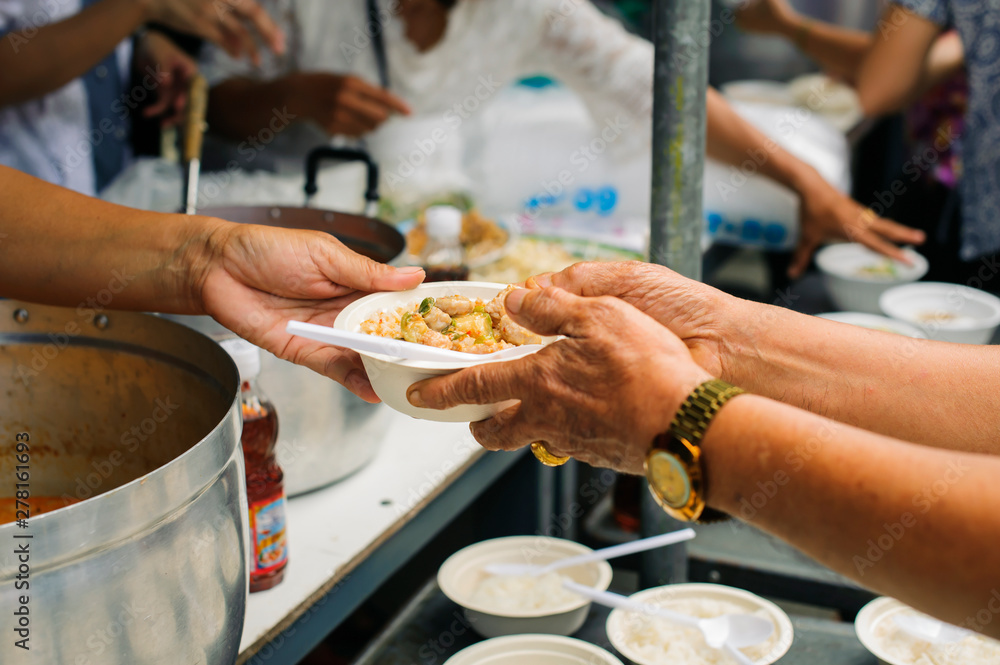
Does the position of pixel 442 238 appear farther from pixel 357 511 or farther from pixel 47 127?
pixel 47 127

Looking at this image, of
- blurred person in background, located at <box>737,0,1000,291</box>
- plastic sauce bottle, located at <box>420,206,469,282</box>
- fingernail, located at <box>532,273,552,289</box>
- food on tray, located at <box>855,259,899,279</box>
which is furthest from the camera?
blurred person in background, located at <box>737,0,1000,291</box>

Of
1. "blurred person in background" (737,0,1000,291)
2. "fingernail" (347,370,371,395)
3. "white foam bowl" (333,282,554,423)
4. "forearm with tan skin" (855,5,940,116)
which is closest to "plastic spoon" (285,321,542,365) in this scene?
"white foam bowl" (333,282,554,423)

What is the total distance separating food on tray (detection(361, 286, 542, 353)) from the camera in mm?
1177

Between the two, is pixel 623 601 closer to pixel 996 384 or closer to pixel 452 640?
pixel 452 640

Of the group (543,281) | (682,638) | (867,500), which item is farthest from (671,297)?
(682,638)

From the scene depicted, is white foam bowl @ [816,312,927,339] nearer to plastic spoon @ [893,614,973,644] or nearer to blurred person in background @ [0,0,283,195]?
plastic spoon @ [893,614,973,644]

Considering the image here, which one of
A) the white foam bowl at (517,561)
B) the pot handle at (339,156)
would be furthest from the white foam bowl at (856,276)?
the pot handle at (339,156)

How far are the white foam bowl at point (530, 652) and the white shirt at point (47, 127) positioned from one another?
2.17 meters

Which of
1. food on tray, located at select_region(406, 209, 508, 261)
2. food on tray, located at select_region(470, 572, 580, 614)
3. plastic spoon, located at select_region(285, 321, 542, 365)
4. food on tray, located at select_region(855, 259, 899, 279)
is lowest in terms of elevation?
food on tray, located at select_region(470, 572, 580, 614)

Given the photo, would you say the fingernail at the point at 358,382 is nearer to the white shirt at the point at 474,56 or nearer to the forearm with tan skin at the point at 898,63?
the white shirt at the point at 474,56

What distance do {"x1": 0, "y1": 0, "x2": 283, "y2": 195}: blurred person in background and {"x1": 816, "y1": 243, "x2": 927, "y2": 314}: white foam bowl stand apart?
2054 mm

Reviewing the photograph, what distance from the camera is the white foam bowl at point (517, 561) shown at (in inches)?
59.8

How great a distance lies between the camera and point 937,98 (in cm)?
395

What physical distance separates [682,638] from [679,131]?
0.93 m
